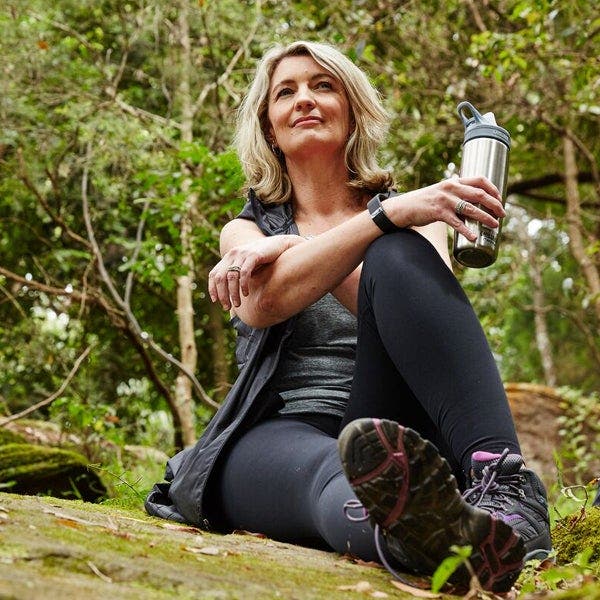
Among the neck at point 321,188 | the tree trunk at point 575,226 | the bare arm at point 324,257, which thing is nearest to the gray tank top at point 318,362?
the bare arm at point 324,257

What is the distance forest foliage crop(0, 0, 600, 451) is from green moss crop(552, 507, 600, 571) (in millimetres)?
2928

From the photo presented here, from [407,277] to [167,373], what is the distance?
5.70 meters

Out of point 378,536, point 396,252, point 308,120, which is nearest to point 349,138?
point 308,120

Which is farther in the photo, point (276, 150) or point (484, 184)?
point (276, 150)

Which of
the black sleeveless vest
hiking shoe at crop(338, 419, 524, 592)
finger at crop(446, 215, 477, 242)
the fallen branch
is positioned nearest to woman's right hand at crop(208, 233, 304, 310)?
the black sleeveless vest

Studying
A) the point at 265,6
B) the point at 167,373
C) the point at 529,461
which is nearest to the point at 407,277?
the point at 265,6

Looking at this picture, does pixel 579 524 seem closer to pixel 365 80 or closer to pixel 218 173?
pixel 365 80

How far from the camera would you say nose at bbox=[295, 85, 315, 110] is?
8.48ft

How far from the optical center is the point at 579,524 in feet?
7.06

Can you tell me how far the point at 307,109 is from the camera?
8.52 feet

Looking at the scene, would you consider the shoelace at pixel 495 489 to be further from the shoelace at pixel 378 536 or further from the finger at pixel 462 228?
the finger at pixel 462 228

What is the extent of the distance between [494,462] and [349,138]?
1395mm

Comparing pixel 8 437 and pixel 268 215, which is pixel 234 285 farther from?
pixel 8 437

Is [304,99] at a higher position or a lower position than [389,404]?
higher
